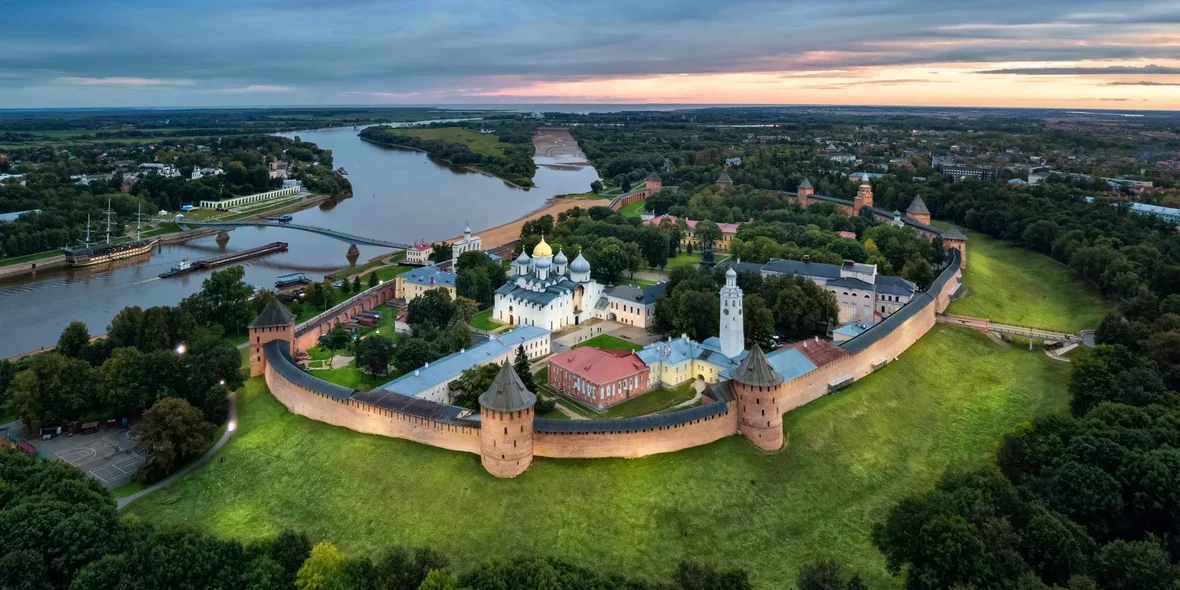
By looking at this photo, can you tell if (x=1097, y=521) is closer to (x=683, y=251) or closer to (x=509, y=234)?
(x=683, y=251)

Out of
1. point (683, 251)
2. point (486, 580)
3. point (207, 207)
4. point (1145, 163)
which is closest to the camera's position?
point (486, 580)

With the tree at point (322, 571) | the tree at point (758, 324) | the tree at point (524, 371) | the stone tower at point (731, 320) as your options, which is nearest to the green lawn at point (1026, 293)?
the tree at point (758, 324)

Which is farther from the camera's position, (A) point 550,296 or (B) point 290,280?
(B) point 290,280

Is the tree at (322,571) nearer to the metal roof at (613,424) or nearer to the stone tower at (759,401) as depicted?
the metal roof at (613,424)

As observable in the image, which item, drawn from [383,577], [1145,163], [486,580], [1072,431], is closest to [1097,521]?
[1072,431]

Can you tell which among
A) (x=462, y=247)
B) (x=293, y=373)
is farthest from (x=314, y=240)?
(x=293, y=373)

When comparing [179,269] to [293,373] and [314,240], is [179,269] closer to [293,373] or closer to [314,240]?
[314,240]
